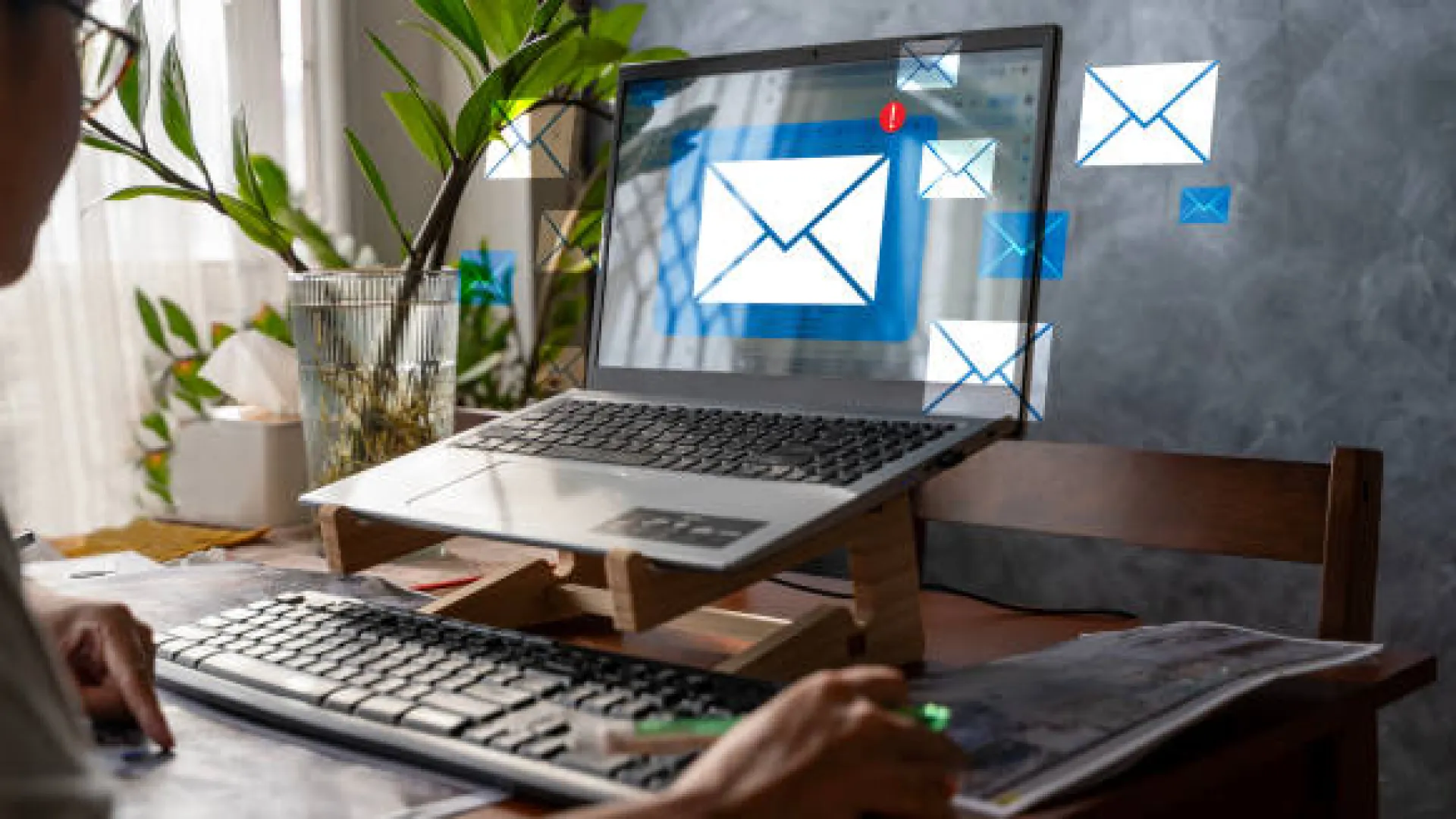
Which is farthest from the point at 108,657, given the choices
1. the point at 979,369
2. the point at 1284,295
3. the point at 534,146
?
the point at 1284,295

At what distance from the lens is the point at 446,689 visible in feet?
2.38

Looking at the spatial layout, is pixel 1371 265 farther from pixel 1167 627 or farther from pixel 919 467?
pixel 919 467

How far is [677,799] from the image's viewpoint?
51 centimetres

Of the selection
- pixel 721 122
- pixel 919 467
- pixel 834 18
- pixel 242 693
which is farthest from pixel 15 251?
pixel 834 18

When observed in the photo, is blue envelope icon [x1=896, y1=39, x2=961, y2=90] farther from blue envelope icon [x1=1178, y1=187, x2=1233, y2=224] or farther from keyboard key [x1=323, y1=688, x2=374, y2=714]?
blue envelope icon [x1=1178, y1=187, x2=1233, y2=224]

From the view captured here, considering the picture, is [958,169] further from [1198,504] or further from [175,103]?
[175,103]

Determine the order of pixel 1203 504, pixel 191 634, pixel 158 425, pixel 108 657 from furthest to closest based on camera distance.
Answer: pixel 158 425, pixel 1203 504, pixel 191 634, pixel 108 657

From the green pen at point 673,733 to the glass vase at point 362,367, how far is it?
0.67 m

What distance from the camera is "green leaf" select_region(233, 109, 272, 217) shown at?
131 centimetres

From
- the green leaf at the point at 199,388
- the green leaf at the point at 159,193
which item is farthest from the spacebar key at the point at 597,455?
the green leaf at the point at 199,388

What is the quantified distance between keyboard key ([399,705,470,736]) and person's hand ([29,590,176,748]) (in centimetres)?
14

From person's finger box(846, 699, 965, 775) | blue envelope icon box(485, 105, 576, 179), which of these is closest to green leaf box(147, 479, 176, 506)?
blue envelope icon box(485, 105, 576, 179)

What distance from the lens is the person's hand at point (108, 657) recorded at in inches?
28.6

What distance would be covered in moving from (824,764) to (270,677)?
0.39m
